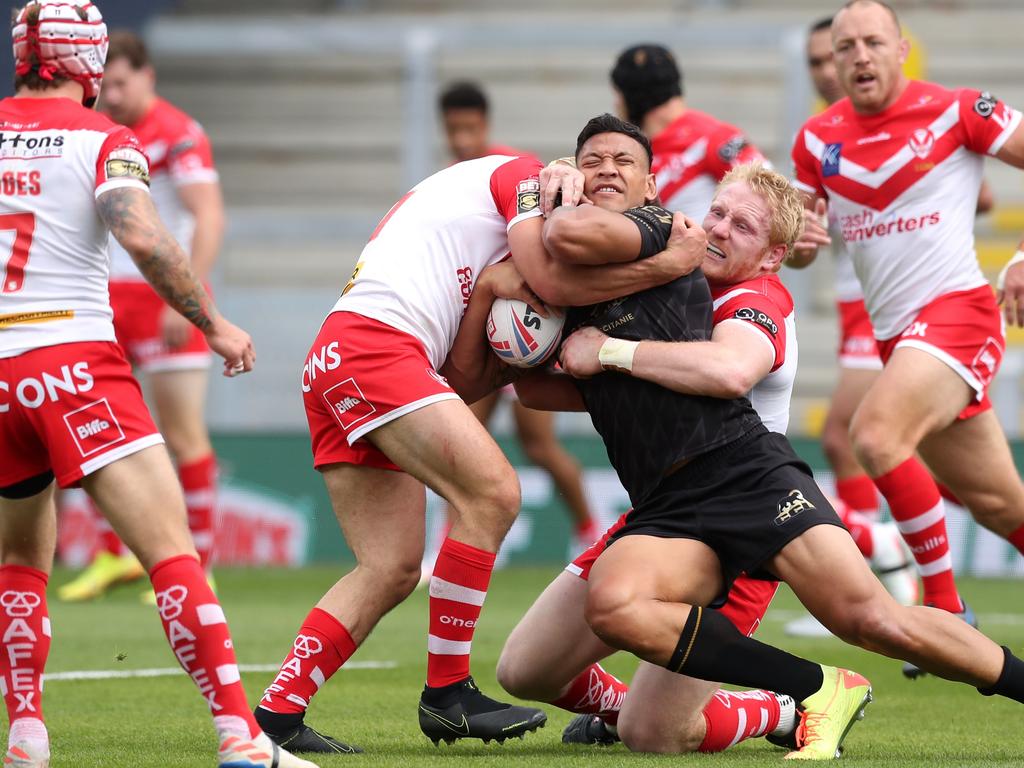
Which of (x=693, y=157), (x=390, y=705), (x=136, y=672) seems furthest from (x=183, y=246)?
(x=390, y=705)

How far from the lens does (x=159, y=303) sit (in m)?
8.86

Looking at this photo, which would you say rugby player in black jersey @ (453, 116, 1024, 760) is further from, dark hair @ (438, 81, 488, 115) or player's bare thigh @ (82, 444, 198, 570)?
dark hair @ (438, 81, 488, 115)

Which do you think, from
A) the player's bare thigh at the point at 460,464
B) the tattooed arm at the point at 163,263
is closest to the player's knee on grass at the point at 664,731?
the player's bare thigh at the point at 460,464

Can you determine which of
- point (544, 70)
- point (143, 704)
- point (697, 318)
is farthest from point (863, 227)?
point (544, 70)

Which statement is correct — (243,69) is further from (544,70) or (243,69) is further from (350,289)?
(350,289)

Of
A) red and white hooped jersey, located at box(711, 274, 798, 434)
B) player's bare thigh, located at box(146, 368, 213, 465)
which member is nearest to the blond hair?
red and white hooped jersey, located at box(711, 274, 798, 434)

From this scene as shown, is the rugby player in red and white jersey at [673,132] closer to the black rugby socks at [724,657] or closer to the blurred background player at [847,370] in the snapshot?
the blurred background player at [847,370]

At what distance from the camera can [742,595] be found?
16.2ft

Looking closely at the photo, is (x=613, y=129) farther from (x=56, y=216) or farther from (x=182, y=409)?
(x=182, y=409)

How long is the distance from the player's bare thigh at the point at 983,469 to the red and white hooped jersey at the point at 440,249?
2269 millimetres

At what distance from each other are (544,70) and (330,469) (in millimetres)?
12219

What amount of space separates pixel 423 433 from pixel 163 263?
908mm

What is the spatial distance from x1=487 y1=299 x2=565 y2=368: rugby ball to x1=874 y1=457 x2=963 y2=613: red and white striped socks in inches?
84.3

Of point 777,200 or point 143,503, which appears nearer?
point 143,503
